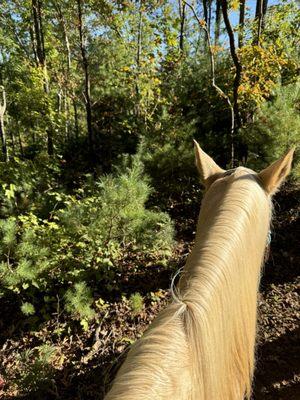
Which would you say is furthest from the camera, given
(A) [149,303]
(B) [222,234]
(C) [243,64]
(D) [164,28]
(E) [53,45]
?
(E) [53,45]

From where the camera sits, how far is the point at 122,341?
11.7 feet

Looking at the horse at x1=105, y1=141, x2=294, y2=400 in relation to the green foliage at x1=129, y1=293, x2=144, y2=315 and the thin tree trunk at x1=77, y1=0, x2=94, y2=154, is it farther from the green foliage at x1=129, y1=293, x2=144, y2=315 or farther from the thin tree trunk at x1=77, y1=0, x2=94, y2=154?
the thin tree trunk at x1=77, y1=0, x2=94, y2=154

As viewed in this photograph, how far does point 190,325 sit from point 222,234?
38cm

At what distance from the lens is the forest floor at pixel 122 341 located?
304 cm

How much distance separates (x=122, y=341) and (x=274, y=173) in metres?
2.87

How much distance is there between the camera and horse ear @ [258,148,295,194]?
1.50 meters

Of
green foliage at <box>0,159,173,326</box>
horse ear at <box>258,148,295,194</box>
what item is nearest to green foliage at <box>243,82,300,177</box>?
green foliage at <box>0,159,173,326</box>

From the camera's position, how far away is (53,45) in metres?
10.8

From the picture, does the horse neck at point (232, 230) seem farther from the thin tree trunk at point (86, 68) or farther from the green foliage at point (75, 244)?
the thin tree trunk at point (86, 68)

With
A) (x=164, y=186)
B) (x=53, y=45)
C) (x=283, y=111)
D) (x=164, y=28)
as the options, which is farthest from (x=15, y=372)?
(x=53, y=45)

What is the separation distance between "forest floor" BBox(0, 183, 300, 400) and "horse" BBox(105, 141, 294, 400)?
5.41 feet

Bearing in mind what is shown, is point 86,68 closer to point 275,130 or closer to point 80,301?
point 275,130

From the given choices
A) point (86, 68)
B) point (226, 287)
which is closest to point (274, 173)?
point (226, 287)

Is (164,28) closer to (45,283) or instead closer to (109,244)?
(109,244)
